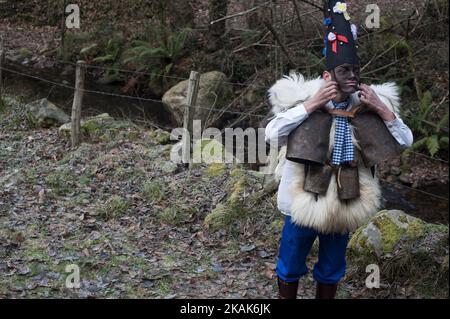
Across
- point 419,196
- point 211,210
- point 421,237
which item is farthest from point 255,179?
point 419,196

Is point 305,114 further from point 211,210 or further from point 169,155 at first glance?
point 169,155

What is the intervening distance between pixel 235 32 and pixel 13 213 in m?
7.32

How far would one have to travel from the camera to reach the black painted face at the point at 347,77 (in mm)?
3381

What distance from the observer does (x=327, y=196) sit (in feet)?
11.3

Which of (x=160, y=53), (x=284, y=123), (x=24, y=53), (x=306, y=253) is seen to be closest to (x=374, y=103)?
(x=284, y=123)

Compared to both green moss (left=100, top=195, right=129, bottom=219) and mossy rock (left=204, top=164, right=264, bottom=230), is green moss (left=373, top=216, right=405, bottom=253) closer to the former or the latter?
mossy rock (left=204, top=164, right=264, bottom=230)

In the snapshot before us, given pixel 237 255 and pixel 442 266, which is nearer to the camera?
pixel 442 266

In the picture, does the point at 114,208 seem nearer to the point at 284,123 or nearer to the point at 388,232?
the point at 388,232

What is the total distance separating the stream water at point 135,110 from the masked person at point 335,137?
5.21 m

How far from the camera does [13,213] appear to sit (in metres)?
5.70

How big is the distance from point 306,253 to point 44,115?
20.2ft

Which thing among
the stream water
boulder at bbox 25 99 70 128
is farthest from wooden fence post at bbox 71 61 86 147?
the stream water

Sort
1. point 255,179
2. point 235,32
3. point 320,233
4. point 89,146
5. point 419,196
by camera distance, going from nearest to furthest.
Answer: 1. point 320,233
2. point 255,179
3. point 89,146
4. point 419,196
5. point 235,32
